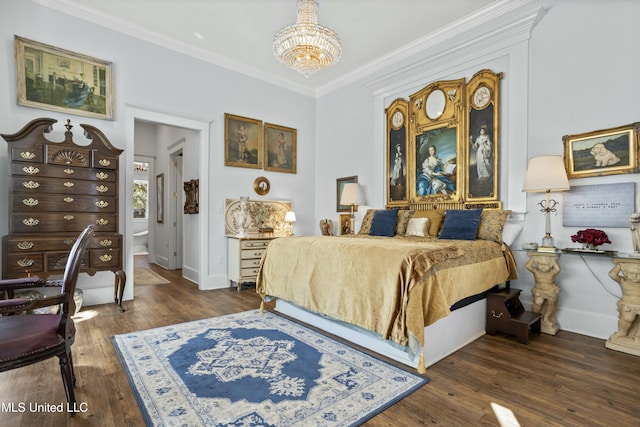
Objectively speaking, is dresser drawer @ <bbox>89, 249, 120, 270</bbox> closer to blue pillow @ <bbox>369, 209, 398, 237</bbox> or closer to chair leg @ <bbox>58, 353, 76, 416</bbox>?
chair leg @ <bbox>58, 353, 76, 416</bbox>

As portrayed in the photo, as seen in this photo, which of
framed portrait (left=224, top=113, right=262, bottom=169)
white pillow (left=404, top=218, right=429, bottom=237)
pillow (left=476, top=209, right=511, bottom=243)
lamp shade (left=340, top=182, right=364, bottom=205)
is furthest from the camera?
framed portrait (left=224, top=113, right=262, bottom=169)

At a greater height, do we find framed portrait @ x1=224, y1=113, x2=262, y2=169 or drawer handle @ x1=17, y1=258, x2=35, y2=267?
framed portrait @ x1=224, y1=113, x2=262, y2=169

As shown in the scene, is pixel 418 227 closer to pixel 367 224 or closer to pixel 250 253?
pixel 367 224

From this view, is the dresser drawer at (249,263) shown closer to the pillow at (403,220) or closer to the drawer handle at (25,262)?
the pillow at (403,220)

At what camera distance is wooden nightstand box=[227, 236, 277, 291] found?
15.8 feet

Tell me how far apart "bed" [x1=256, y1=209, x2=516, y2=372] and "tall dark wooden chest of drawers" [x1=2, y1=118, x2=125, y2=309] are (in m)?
1.89

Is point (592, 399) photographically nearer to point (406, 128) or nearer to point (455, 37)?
point (406, 128)

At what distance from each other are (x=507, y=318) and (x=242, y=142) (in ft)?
14.7

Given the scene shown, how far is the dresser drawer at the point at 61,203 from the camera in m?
3.23

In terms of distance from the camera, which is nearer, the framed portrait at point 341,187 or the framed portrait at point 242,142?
the framed portrait at point 242,142

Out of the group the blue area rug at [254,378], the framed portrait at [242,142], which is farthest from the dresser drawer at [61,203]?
the framed portrait at [242,142]

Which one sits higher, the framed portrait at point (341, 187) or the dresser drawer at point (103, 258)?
the framed portrait at point (341, 187)

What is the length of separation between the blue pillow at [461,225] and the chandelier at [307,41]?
224 cm

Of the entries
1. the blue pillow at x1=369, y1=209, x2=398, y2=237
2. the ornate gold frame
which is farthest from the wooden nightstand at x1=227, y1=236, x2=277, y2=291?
the ornate gold frame
